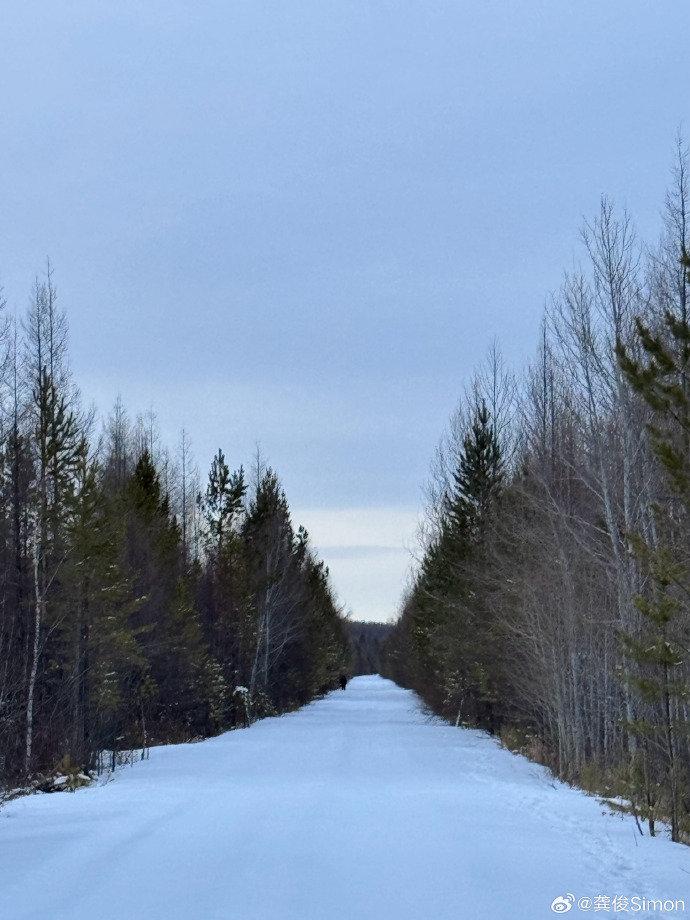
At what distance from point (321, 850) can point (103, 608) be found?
15.5 metres

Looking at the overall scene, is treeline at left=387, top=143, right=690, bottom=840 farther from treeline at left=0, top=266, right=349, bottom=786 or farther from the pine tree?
treeline at left=0, top=266, right=349, bottom=786

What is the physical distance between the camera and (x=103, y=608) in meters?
24.7

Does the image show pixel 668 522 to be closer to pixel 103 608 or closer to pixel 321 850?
pixel 321 850

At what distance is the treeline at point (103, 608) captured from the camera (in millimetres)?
21766

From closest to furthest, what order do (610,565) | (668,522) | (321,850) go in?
(321,850) → (668,522) → (610,565)

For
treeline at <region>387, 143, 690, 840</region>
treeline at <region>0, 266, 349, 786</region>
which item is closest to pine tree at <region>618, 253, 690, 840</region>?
treeline at <region>387, 143, 690, 840</region>

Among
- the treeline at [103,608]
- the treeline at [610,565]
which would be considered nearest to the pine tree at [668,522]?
the treeline at [610,565]

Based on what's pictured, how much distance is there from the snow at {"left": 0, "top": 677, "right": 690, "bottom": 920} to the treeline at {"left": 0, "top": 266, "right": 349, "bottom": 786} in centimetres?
368

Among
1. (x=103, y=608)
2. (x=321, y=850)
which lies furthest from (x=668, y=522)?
(x=103, y=608)

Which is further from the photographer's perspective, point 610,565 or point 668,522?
point 610,565

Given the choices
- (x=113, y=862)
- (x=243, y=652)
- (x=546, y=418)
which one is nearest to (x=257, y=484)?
(x=243, y=652)

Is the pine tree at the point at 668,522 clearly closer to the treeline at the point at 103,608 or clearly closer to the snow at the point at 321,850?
the snow at the point at 321,850

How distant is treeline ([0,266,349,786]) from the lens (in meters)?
21.8

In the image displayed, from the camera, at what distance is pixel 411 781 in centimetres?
1778
